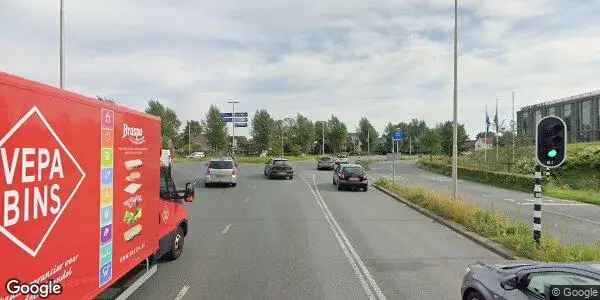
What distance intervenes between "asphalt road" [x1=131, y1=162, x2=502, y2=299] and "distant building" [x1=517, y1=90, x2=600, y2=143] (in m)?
69.1

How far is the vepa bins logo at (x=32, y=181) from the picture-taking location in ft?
12.6

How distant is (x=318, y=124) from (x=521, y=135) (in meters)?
75.7

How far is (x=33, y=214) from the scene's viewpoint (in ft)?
13.8

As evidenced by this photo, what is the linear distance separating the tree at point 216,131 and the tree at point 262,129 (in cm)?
502

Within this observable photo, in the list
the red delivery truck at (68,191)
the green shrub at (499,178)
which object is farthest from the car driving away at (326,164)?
the red delivery truck at (68,191)

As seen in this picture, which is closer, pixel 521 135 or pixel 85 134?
pixel 85 134

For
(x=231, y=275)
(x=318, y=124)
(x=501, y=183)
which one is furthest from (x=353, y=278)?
(x=318, y=124)

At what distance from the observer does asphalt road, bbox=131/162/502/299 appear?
25.8ft

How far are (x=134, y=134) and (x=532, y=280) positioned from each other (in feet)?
16.9

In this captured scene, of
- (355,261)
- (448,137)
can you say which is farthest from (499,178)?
(448,137)

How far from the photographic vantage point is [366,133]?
130125mm

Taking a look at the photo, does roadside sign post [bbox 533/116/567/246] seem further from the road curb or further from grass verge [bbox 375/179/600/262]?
the road curb

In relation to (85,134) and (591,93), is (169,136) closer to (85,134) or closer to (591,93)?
(591,93)

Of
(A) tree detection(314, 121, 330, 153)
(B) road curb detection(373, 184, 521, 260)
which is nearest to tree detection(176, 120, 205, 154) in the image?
(A) tree detection(314, 121, 330, 153)
